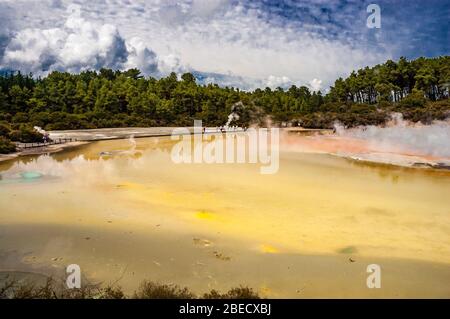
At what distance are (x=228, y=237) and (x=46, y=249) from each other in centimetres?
378

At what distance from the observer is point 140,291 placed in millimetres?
5828

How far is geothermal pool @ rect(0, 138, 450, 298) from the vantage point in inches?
257

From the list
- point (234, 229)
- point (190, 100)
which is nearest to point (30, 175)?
point (234, 229)

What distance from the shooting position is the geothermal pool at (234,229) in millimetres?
6531

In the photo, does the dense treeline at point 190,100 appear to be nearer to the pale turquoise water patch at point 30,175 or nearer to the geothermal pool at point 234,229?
the pale turquoise water patch at point 30,175

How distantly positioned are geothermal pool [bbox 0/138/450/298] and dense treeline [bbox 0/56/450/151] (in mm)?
31711

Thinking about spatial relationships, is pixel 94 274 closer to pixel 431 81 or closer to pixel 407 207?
pixel 407 207

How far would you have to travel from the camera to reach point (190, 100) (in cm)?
6138

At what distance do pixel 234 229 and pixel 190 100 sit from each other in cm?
5404

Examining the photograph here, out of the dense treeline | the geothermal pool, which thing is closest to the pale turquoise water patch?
the geothermal pool

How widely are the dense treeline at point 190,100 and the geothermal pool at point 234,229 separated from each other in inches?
1248

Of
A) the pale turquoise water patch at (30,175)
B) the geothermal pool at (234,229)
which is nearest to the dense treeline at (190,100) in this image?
the pale turquoise water patch at (30,175)
